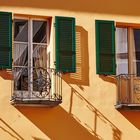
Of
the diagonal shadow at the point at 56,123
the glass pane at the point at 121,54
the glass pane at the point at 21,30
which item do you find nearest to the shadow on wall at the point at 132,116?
the diagonal shadow at the point at 56,123

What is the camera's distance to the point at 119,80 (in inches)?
671

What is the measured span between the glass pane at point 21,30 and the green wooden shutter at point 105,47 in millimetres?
1879

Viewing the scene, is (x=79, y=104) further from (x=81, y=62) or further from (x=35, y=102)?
(x=35, y=102)

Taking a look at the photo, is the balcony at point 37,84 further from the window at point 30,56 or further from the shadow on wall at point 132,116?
the shadow on wall at point 132,116

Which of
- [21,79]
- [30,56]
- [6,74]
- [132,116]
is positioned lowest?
[132,116]

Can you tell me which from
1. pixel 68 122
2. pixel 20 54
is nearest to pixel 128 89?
pixel 68 122

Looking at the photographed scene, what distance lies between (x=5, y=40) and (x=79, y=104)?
2.48 m

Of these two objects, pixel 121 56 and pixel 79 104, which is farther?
pixel 121 56

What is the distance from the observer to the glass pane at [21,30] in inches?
655

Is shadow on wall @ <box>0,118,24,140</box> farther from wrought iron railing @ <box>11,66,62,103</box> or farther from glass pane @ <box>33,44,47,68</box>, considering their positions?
glass pane @ <box>33,44,47,68</box>

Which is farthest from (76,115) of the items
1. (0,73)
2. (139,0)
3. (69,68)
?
(139,0)

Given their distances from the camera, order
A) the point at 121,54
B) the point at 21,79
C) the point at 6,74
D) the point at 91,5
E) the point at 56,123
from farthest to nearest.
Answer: the point at 121,54, the point at 91,5, the point at 21,79, the point at 56,123, the point at 6,74

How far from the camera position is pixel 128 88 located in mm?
17172

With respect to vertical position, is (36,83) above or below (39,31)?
below
